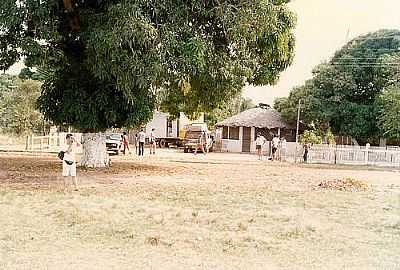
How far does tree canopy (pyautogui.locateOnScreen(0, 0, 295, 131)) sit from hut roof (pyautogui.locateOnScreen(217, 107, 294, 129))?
1579 cm

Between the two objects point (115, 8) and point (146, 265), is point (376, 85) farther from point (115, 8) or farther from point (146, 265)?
point (146, 265)

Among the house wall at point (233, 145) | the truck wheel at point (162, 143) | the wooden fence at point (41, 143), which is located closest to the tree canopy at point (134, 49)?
the wooden fence at point (41, 143)

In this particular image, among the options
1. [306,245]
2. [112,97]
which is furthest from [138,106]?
[306,245]

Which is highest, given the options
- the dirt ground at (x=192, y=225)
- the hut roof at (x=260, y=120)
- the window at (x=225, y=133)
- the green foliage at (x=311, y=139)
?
the hut roof at (x=260, y=120)

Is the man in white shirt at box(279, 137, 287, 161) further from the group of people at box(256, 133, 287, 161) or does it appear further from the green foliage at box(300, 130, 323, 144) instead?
the green foliage at box(300, 130, 323, 144)

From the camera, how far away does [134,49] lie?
11.7m

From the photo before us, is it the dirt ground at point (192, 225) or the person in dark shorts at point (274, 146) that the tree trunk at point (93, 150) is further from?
the person in dark shorts at point (274, 146)

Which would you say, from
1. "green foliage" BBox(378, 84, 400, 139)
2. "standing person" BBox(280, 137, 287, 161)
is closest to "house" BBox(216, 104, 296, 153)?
"standing person" BBox(280, 137, 287, 161)

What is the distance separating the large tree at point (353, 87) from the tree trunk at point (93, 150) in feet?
42.9

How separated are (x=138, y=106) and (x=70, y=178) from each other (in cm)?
345

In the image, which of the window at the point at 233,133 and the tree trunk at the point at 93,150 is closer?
the tree trunk at the point at 93,150

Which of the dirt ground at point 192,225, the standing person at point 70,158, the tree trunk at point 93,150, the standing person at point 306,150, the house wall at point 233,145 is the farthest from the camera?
the house wall at point 233,145

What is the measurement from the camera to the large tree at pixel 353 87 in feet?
79.3

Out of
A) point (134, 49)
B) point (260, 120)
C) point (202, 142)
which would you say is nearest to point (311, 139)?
point (202, 142)
